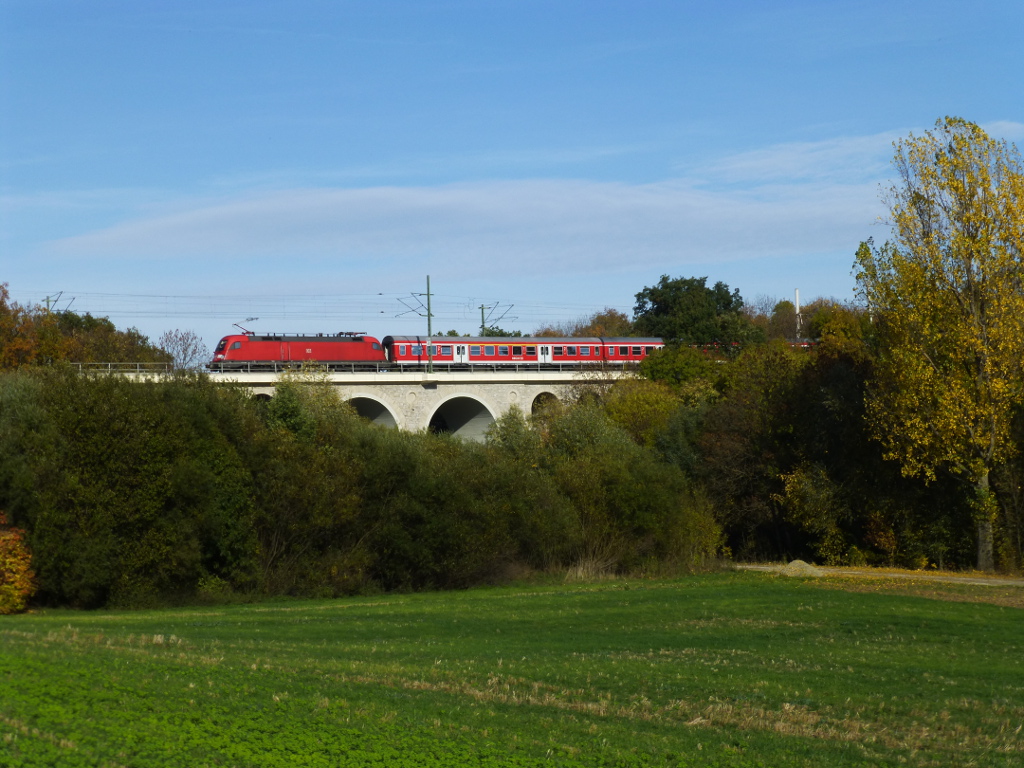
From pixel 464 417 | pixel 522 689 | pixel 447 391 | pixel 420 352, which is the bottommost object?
pixel 522 689

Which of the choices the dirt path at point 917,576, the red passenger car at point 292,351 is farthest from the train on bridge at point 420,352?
the dirt path at point 917,576

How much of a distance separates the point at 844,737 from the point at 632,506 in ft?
86.7

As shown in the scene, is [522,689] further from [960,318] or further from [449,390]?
[449,390]

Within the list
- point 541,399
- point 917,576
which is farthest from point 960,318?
point 541,399

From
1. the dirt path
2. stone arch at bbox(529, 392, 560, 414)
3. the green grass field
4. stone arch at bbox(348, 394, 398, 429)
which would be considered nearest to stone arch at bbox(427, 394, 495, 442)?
stone arch at bbox(529, 392, 560, 414)

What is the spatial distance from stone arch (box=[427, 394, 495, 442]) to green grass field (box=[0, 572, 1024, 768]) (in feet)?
148

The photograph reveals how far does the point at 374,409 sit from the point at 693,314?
1047 inches

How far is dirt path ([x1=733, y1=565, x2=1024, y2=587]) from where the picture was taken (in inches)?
1164

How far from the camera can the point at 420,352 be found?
6725 cm

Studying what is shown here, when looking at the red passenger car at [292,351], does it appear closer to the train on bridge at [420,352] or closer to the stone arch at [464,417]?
the train on bridge at [420,352]

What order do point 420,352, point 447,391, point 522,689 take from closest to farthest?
point 522,689
point 447,391
point 420,352

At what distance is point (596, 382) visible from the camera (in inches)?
2485

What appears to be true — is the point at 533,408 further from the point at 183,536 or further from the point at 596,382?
the point at 183,536

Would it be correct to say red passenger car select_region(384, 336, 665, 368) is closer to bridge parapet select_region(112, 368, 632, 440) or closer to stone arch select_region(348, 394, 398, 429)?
bridge parapet select_region(112, 368, 632, 440)
